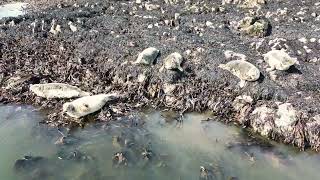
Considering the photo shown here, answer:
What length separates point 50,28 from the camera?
672 inches

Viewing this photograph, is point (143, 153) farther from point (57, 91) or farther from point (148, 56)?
point (148, 56)

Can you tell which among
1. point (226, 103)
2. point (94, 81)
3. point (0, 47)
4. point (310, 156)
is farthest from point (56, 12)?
point (310, 156)

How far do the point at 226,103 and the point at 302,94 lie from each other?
84.9 inches

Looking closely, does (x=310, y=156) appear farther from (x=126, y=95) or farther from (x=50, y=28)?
(x=50, y=28)

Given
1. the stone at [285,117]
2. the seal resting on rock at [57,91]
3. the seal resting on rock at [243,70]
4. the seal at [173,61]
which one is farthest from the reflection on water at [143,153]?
the seal at [173,61]

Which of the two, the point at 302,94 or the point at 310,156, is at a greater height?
the point at 302,94

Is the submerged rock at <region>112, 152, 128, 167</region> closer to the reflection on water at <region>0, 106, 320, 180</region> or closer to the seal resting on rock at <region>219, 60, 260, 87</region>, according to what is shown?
the reflection on water at <region>0, 106, 320, 180</region>

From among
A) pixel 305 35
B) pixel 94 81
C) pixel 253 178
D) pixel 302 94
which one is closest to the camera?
pixel 253 178

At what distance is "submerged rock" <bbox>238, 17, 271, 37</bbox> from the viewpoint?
53.2 ft

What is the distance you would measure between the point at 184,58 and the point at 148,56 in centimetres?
118

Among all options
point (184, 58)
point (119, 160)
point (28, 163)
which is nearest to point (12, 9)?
point (184, 58)

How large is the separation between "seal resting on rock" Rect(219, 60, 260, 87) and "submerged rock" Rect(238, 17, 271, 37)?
10.0 feet

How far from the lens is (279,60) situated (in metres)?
13.4

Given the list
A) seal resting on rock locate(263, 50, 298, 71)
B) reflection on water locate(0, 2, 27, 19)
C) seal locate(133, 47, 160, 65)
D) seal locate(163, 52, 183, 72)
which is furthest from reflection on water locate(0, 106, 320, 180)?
reflection on water locate(0, 2, 27, 19)
